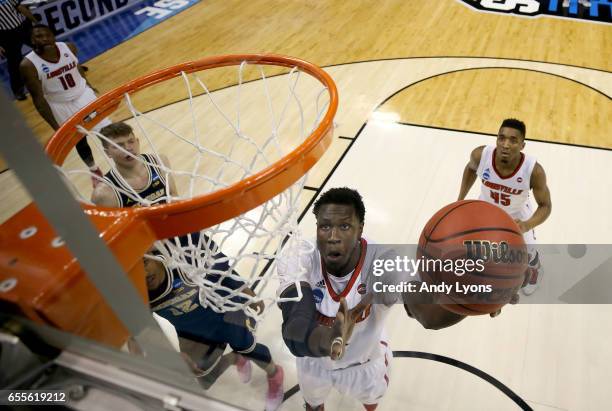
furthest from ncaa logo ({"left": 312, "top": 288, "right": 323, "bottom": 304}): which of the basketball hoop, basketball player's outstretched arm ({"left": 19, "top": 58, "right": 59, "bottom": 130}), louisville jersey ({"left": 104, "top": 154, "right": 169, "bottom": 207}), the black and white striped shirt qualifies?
the black and white striped shirt

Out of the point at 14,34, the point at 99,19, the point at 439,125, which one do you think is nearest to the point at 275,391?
the point at 439,125

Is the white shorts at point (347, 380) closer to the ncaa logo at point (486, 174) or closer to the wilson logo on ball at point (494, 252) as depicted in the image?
the wilson logo on ball at point (494, 252)

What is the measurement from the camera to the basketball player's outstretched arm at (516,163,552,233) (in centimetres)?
241

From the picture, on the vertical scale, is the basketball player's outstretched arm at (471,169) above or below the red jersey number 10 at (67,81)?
below

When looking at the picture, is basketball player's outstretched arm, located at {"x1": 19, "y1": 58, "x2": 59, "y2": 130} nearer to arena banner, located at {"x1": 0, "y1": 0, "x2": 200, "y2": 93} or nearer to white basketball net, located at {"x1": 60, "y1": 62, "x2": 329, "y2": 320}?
white basketball net, located at {"x1": 60, "y1": 62, "x2": 329, "y2": 320}

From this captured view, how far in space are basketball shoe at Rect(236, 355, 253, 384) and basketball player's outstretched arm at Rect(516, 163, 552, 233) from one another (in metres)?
1.47

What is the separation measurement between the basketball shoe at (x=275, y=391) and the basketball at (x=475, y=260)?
816mm

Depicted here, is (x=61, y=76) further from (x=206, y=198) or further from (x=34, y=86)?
(x=206, y=198)

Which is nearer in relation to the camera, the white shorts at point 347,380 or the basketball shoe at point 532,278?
the white shorts at point 347,380

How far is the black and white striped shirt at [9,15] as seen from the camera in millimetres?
5051

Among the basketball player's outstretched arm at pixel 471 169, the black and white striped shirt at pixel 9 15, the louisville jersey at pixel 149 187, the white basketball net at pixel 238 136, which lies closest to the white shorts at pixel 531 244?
the basketball player's outstretched arm at pixel 471 169

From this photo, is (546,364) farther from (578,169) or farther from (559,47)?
(559,47)

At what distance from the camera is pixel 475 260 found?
1.65m

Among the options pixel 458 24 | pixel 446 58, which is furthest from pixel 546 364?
pixel 458 24
